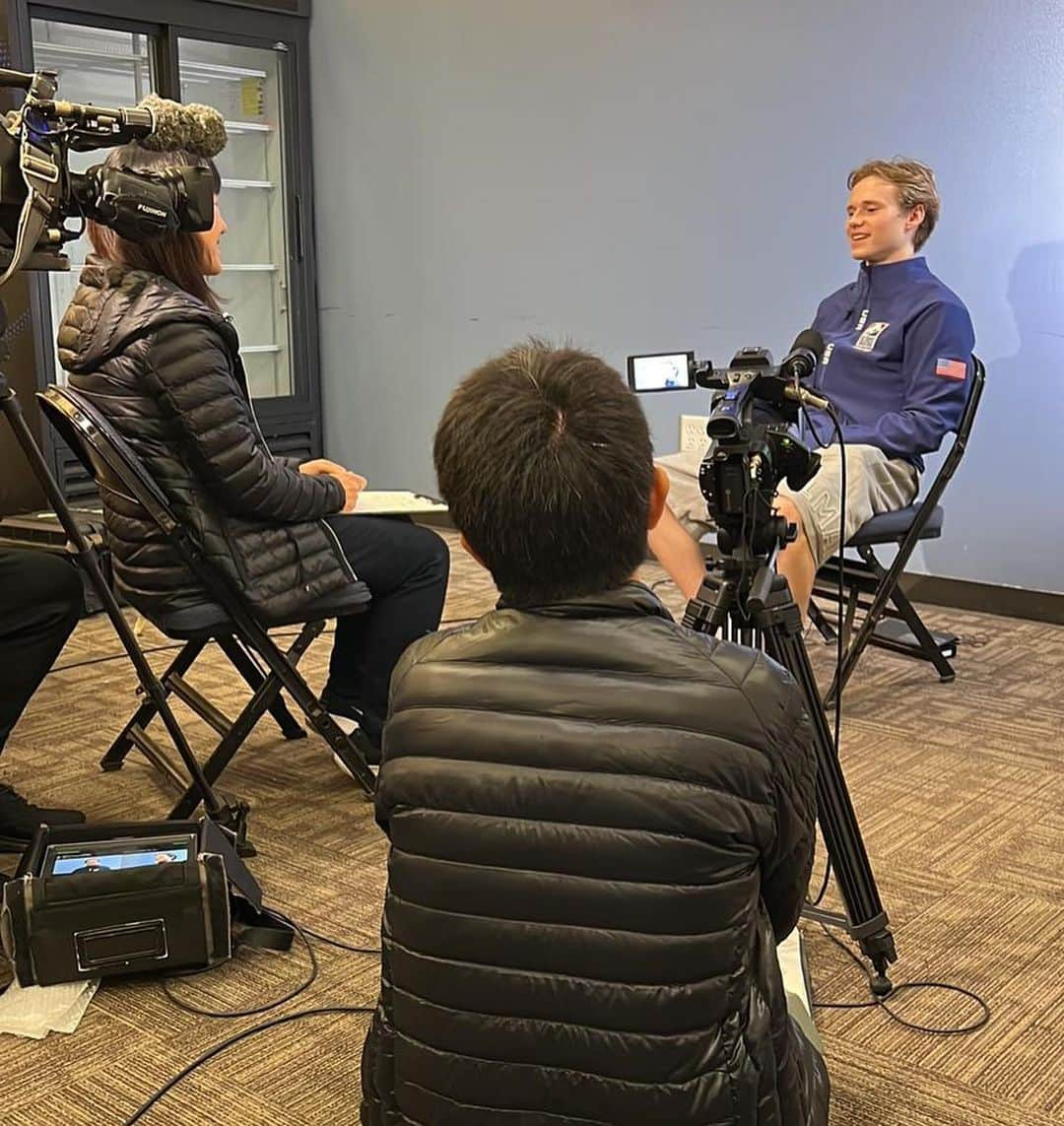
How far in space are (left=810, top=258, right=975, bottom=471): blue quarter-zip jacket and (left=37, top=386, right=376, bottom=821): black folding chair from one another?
1471 millimetres

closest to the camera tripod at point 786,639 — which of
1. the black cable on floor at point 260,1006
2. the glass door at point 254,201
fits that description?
the black cable on floor at point 260,1006

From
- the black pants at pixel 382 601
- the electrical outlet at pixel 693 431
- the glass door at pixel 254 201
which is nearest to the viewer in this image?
the black pants at pixel 382 601

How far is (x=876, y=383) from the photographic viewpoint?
3480 mm

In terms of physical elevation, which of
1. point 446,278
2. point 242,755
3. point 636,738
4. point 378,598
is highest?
point 446,278

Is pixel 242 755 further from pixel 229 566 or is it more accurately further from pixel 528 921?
pixel 528 921

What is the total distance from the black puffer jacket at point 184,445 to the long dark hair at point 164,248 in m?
0.05

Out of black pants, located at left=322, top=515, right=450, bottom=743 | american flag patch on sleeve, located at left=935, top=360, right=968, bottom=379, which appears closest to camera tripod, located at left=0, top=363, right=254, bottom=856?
black pants, located at left=322, top=515, right=450, bottom=743

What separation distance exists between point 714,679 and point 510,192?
14.0 ft

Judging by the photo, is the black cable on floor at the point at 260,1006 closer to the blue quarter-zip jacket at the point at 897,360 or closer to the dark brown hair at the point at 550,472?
the dark brown hair at the point at 550,472

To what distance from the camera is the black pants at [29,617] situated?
239 centimetres

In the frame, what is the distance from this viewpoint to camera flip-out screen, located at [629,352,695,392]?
203cm

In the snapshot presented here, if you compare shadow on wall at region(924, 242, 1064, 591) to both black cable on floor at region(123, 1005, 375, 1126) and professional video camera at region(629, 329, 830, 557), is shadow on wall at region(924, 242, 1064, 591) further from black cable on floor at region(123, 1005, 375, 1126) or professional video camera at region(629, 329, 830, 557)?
black cable on floor at region(123, 1005, 375, 1126)

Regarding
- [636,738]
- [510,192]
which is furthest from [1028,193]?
[636,738]

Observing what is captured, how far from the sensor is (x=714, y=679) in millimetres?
1129
